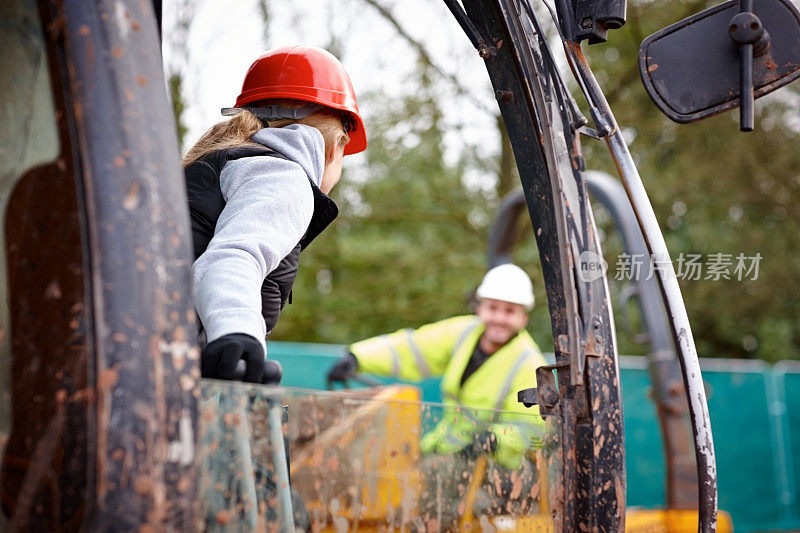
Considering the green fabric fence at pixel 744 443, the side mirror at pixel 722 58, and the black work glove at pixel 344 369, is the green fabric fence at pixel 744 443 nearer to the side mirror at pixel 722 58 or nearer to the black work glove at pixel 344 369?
the black work glove at pixel 344 369

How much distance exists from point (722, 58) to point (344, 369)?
4056 millimetres

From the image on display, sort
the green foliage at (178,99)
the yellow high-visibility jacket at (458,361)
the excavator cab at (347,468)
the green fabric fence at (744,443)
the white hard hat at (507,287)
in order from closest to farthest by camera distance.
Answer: the excavator cab at (347,468) < the yellow high-visibility jacket at (458,361) < the white hard hat at (507,287) < the green foliage at (178,99) < the green fabric fence at (744,443)

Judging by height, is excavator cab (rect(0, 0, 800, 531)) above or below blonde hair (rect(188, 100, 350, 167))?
below

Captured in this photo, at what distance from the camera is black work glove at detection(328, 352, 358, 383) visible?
549cm

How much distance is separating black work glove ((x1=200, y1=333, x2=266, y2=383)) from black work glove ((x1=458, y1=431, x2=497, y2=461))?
427 mm

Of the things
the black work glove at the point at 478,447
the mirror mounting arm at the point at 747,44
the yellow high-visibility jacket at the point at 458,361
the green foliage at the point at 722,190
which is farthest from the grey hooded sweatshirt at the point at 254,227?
the green foliage at the point at 722,190

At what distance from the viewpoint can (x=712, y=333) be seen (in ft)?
45.5

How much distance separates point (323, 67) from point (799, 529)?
8.86 m

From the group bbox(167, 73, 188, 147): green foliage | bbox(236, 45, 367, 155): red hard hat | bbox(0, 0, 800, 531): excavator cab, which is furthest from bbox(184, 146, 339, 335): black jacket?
bbox(167, 73, 188, 147): green foliage

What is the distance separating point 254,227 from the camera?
4.94 ft

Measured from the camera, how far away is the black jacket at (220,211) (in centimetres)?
167

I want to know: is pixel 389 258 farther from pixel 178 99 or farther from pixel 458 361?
pixel 458 361

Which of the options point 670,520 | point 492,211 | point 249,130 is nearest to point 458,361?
point 670,520

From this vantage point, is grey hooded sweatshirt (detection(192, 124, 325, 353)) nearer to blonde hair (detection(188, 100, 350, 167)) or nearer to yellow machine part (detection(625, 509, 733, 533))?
blonde hair (detection(188, 100, 350, 167))
